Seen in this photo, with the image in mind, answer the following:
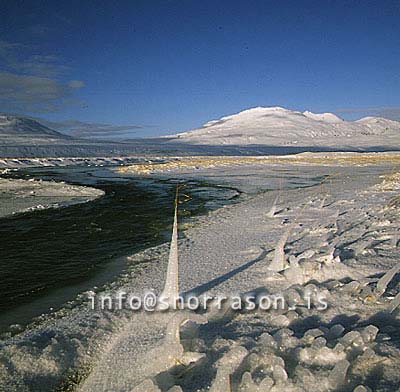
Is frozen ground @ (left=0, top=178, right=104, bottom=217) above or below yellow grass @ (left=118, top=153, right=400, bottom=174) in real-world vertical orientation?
below

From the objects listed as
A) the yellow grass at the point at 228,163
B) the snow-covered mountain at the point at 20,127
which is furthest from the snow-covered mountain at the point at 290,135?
the yellow grass at the point at 228,163

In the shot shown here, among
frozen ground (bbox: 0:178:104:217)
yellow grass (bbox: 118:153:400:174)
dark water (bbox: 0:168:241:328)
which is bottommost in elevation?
dark water (bbox: 0:168:241:328)

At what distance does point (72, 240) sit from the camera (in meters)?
6.88

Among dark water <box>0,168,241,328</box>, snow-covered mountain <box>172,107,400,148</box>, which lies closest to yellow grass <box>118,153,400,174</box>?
dark water <box>0,168,241,328</box>

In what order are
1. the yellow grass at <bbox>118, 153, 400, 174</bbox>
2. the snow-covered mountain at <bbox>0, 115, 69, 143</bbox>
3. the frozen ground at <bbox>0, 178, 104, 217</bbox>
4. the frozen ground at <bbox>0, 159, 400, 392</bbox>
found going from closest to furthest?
the frozen ground at <bbox>0, 159, 400, 392</bbox> < the frozen ground at <bbox>0, 178, 104, 217</bbox> < the yellow grass at <bbox>118, 153, 400, 174</bbox> < the snow-covered mountain at <bbox>0, 115, 69, 143</bbox>

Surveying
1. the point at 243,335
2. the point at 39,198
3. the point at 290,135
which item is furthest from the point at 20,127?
the point at 243,335

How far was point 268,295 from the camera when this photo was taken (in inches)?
142

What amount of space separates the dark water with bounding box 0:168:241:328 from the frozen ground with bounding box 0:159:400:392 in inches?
30.7

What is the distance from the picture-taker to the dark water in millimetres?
4734

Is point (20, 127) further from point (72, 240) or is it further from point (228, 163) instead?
point (72, 240)

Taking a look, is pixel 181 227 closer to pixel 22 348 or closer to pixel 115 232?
pixel 115 232

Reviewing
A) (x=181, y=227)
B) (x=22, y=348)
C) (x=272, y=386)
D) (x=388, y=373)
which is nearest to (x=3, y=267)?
(x=22, y=348)

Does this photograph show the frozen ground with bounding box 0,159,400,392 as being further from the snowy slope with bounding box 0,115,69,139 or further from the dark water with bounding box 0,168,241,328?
the snowy slope with bounding box 0,115,69,139

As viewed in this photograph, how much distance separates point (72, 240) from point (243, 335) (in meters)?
4.94
